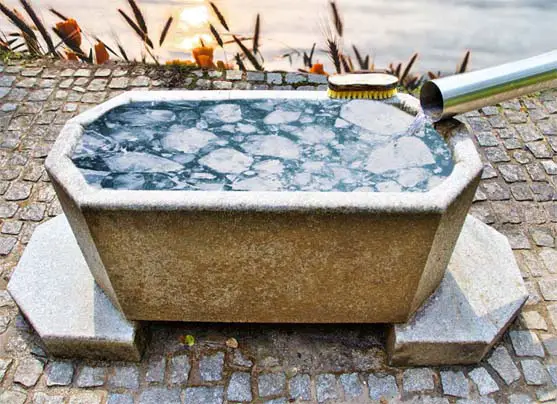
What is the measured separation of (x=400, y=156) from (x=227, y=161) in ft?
2.99

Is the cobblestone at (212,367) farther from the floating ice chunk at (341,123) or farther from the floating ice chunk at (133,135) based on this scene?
the floating ice chunk at (341,123)

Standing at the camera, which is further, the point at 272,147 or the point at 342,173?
the point at 272,147

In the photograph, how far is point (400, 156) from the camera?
267cm

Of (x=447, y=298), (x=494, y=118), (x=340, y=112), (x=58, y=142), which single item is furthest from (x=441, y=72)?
(x=58, y=142)

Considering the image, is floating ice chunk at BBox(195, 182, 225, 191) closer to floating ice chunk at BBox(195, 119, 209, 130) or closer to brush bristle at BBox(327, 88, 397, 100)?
floating ice chunk at BBox(195, 119, 209, 130)

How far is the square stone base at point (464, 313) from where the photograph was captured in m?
2.69

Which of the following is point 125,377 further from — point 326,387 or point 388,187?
point 388,187

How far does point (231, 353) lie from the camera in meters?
2.84

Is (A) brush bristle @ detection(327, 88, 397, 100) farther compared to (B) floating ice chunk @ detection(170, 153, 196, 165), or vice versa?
(A) brush bristle @ detection(327, 88, 397, 100)

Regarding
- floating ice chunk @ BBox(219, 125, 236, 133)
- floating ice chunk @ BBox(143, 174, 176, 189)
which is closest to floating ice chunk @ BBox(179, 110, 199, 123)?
floating ice chunk @ BBox(219, 125, 236, 133)

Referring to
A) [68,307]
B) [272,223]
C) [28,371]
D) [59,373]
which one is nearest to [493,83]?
[272,223]

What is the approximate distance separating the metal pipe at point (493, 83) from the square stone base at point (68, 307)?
2029 mm

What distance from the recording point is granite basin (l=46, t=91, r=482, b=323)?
88.6 inches

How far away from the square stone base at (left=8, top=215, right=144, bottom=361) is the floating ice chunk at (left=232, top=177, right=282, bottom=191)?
0.98 m
